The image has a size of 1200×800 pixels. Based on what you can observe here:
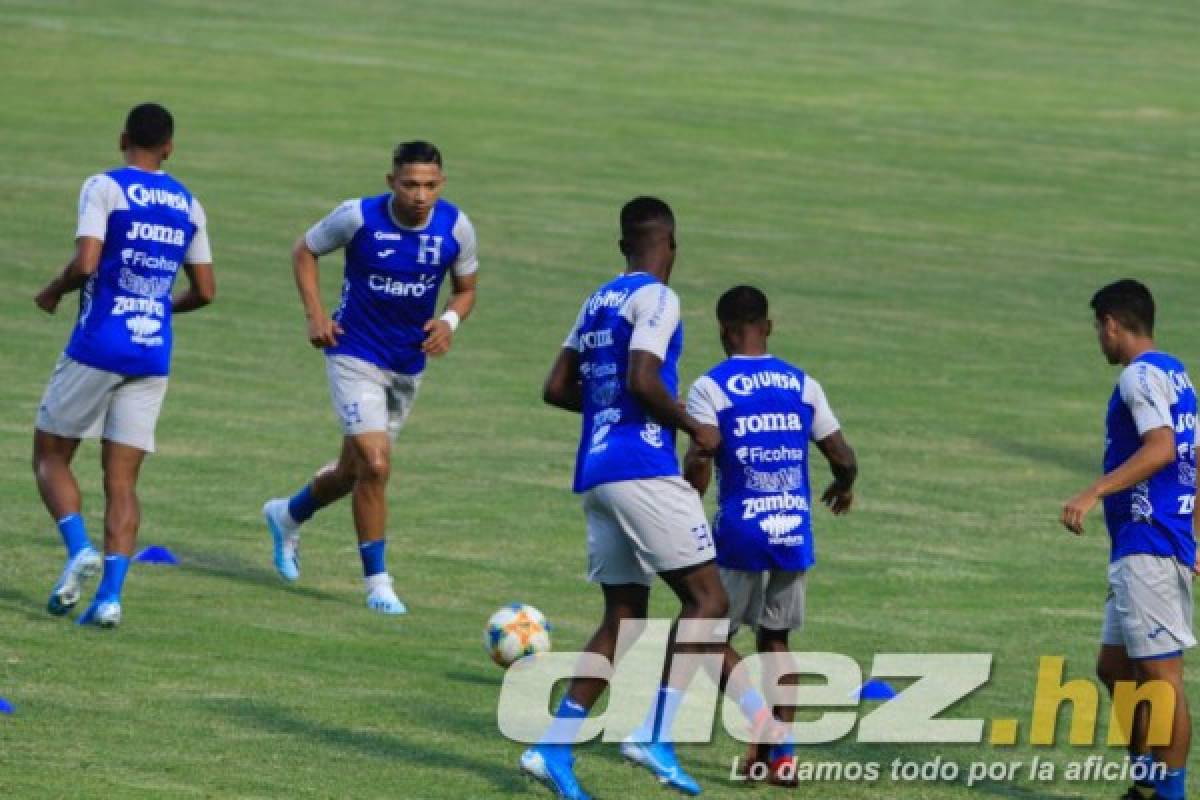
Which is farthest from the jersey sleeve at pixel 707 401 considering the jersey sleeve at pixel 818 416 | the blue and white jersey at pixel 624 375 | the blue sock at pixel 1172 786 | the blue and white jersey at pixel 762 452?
the blue sock at pixel 1172 786

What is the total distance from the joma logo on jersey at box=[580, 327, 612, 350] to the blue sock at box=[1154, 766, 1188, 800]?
2.71 m

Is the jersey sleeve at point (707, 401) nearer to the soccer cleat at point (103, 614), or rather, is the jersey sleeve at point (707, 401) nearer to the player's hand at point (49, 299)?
the soccer cleat at point (103, 614)

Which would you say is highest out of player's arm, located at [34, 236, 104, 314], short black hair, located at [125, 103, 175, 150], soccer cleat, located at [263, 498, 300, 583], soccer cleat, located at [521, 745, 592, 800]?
short black hair, located at [125, 103, 175, 150]

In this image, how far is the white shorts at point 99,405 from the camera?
12484 mm

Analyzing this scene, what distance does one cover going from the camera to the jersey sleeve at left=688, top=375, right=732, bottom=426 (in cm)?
980

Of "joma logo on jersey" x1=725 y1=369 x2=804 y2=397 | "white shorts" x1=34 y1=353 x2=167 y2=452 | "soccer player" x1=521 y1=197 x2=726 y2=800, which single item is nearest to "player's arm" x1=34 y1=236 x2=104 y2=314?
"white shorts" x1=34 y1=353 x2=167 y2=452

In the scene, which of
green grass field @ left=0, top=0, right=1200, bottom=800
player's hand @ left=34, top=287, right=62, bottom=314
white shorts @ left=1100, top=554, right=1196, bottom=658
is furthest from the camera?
player's hand @ left=34, top=287, right=62, bottom=314

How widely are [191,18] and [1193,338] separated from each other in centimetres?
3406

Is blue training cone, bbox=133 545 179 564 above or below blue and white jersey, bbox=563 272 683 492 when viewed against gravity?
below

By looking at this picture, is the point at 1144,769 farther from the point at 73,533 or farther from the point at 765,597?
the point at 73,533

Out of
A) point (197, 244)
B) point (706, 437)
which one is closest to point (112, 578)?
point (197, 244)

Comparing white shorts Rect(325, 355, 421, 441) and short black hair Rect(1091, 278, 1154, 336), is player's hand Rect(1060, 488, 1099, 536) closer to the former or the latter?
short black hair Rect(1091, 278, 1154, 336)

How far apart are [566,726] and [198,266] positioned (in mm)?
4351

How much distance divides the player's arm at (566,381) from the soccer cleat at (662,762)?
1.35 m
